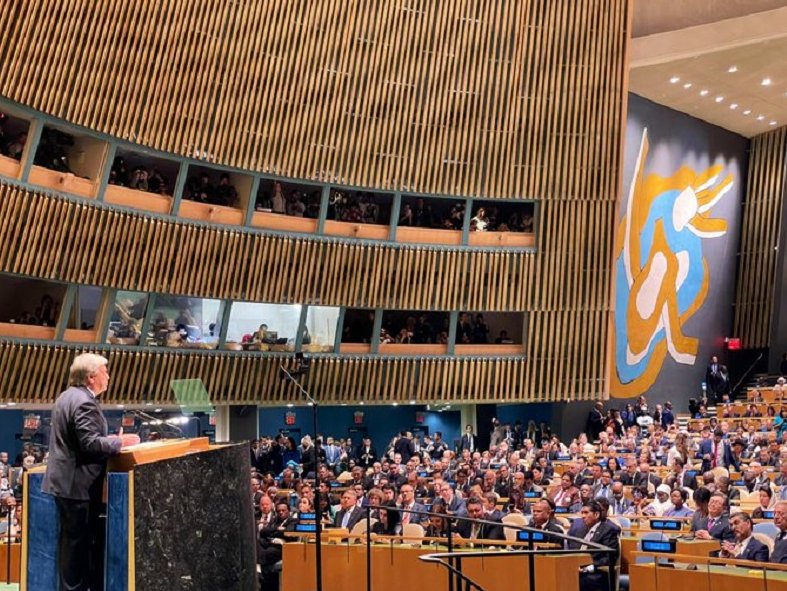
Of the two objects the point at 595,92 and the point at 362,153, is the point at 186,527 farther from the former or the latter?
the point at 595,92

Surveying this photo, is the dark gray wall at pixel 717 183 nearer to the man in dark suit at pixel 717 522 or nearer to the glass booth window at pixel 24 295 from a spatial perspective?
the glass booth window at pixel 24 295

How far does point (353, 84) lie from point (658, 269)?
10.6 m

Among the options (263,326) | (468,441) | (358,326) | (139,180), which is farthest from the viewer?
(468,441)

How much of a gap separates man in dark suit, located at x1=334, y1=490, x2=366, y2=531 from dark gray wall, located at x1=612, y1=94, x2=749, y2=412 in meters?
14.1

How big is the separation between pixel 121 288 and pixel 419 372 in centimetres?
644

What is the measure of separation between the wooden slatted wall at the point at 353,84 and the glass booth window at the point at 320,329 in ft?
8.04

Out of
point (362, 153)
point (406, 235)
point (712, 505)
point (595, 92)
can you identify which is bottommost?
point (712, 505)

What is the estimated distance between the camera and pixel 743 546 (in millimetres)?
8594

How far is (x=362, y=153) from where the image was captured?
63.4 ft

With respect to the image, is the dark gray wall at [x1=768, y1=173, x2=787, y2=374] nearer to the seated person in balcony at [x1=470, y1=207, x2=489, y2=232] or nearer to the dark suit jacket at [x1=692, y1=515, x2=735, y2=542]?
the seated person in balcony at [x1=470, y1=207, x2=489, y2=232]

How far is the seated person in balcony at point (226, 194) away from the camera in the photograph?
18172mm

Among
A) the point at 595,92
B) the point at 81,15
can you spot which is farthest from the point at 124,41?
the point at 595,92

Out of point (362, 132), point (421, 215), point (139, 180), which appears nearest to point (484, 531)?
point (139, 180)

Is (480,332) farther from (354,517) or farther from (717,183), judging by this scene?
(717,183)
